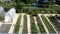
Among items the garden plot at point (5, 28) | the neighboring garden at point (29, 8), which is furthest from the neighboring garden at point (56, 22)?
the garden plot at point (5, 28)

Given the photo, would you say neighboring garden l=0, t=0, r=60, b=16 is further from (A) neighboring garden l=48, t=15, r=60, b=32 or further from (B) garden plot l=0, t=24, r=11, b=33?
(B) garden plot l=0, t=24, r=11, b=33

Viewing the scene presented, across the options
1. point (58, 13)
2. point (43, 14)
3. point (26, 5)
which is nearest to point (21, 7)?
point (26, 5)

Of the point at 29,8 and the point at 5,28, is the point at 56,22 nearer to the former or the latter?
the point at 29,8

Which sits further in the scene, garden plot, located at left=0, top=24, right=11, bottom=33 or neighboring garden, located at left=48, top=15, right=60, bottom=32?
neighboring garden, located at left=48, top=15, right=60, bottom=32

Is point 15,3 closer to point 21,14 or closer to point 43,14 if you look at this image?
point 21,14

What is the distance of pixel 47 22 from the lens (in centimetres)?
463

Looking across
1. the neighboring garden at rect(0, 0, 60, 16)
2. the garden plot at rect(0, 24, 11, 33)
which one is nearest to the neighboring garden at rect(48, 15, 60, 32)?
the neighboring garden at rect(0, 0, 60, 16)

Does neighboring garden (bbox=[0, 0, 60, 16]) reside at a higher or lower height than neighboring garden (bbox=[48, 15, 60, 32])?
higher

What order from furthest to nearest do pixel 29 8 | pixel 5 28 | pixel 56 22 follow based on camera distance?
1. pixel 29 8
2. pixel 56 22
3. pixel 5 28

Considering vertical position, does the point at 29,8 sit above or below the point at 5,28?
above

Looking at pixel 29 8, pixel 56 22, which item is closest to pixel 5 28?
pixel 56 22

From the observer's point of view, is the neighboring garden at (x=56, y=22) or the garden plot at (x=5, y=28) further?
the neighboring garden at (x=56, y=22)

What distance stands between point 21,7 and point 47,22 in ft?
4.25

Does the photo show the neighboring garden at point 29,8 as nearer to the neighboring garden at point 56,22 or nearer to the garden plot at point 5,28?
the neighboring garden at point 56,22
